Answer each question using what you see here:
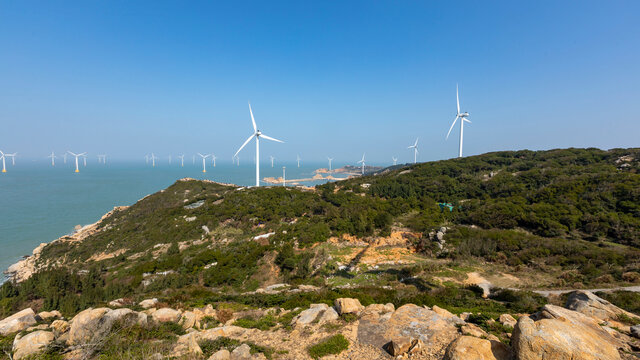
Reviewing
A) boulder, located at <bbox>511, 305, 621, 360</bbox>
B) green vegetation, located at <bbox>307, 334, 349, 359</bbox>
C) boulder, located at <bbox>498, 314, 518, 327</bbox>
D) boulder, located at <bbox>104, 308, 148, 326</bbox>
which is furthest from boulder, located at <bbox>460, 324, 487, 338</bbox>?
boulder, located at <bbox>104, 308, 148, 326</bbox>

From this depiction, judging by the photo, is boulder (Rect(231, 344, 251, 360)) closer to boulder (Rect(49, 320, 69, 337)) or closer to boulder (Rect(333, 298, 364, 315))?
boulder (Rect(333, 298, 364, 315))

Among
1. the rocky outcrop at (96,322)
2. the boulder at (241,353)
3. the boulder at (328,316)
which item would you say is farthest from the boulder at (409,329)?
the rocky outcrop at (96,322)

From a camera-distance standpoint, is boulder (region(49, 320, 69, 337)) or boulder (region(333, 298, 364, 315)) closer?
boulder (region(49, 320, 69, 337))

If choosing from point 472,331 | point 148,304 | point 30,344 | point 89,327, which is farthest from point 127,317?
point 472,331

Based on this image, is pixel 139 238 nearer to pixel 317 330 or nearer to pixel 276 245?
pixel 276 245

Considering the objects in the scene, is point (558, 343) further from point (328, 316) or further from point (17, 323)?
point (17, 323)

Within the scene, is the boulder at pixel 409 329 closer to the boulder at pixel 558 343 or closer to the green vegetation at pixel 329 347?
the green vegetation at pixel 329 347

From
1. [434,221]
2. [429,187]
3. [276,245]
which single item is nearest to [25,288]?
[276,245]
